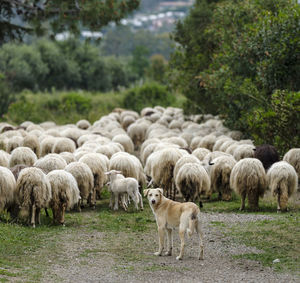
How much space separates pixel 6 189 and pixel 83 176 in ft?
7.42

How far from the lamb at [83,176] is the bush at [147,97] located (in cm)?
2813

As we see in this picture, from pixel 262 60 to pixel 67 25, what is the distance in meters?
6.98

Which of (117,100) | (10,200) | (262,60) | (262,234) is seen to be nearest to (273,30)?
(262,60)

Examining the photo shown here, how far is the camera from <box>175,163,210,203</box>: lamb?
43.2 feet

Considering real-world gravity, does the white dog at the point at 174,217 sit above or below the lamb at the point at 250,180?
above

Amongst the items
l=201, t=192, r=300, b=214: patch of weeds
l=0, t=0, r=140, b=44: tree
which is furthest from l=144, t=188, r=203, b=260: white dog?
l=0, t=0, r=140, b=44: tree

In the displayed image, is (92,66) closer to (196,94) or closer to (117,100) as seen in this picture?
(117,100)

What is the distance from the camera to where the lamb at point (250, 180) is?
13.0 m

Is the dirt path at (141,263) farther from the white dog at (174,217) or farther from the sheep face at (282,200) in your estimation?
the sheep face at (282,200)

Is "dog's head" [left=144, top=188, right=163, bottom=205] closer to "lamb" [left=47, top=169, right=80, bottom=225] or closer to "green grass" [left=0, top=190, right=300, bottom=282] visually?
"green grass" [left=0, top=190, right=300, bottom=282]

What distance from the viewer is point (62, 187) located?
11656 millimetres

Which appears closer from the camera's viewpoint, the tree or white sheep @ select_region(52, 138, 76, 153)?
the tree

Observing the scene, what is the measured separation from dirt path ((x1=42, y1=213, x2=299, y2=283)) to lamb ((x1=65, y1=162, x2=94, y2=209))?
6.83ft

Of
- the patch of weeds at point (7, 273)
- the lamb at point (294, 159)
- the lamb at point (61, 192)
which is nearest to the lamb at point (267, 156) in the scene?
the lamb at point (294, 159)
